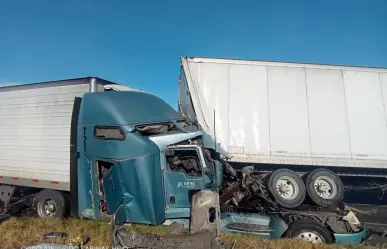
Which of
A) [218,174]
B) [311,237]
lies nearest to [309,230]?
[311,237]

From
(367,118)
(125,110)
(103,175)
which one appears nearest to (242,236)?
(103,175)

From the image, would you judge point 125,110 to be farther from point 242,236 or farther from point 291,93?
point 291,93

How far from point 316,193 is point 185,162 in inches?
147

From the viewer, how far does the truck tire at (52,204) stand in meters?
6.99

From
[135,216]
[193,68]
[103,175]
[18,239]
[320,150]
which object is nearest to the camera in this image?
[18,239]

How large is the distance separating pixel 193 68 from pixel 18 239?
5.93 meters

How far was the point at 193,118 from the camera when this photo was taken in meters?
8.20

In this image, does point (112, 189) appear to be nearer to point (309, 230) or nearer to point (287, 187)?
point (309, 230)

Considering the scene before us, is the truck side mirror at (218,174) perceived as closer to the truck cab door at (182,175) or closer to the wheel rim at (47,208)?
the truck cab door at (182,175)

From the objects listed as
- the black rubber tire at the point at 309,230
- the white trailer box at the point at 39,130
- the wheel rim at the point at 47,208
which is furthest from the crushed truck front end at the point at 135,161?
the black rubber tire at the point at 309,230

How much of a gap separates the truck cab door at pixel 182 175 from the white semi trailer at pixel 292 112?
1.75 meters

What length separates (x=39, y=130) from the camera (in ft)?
24.1

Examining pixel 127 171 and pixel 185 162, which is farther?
pixel 185 162

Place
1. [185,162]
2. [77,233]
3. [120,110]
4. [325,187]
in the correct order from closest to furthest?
[77,233], [120,110], [185,162], [325,187]
